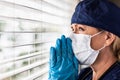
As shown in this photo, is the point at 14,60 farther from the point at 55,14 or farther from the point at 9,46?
the point at 55,14

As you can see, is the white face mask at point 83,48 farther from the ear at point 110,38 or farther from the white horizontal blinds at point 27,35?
the white horizontal blinds at point 27,35

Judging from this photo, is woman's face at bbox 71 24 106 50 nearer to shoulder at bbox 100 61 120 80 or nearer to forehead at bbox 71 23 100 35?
forehead at bbox 71 23 100 35

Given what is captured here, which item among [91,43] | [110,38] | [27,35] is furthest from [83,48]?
[27,35]

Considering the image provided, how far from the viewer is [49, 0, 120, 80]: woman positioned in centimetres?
125

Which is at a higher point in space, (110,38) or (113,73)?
(110,38)

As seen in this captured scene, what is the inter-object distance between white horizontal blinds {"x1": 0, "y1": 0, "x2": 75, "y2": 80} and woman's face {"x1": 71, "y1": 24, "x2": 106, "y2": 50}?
9.6 inches

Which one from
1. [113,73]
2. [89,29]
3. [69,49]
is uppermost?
[89,29]

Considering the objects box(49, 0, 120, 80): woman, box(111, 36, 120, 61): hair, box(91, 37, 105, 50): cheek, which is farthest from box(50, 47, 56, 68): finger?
box(111, 36, 120, 61): hair

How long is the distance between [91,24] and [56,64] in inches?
11.8

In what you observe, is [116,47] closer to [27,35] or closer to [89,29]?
[89,29]

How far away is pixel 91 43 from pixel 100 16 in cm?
16

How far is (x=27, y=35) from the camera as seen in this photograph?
1250mm

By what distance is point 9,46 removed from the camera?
1.09 meters

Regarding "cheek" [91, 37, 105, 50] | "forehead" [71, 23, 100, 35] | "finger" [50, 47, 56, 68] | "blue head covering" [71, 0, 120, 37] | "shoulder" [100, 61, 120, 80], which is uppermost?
"blue head covering" [71, 0, 120, 37]
